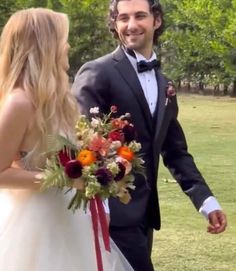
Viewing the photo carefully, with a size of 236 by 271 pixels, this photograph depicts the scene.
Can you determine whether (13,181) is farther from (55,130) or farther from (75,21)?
(75,21)

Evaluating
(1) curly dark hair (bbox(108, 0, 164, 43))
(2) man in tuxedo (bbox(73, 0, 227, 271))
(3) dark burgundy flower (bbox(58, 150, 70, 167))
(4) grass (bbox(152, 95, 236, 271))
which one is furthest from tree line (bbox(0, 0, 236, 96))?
(3) dark burgundy flower (bbox(58, 150, 70, 167))

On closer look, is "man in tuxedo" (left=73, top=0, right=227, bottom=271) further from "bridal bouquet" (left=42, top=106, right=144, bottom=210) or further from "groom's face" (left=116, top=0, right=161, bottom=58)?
"bridal bouquet" (left=42, top=106, right=144, bottom=210)

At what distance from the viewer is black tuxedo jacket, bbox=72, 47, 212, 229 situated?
421 centimetres

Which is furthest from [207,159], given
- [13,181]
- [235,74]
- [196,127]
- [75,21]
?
[75,21]

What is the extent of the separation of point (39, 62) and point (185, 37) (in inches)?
1437

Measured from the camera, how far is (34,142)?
12.5 ft

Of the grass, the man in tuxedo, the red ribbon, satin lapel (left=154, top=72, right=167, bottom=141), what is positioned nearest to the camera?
the red ribbon

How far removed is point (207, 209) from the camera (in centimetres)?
450

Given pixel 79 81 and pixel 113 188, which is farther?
pixel 79 81

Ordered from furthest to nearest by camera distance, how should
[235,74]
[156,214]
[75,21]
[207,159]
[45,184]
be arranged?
[75,21] < [235,74] < [207,159] < [156,214] < [45,184]

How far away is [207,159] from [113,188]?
10.3 meters

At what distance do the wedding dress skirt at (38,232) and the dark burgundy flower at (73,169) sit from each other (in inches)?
12.5

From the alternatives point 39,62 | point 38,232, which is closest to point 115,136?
point 39,62

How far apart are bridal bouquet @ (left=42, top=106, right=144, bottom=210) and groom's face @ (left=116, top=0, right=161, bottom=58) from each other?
62cm
